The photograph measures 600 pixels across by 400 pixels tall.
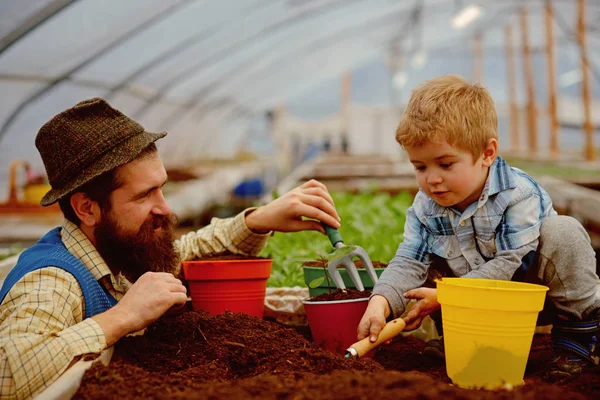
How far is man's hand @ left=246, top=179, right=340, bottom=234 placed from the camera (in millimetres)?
2502

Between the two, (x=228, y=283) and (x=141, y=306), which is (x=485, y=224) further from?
(x=141, y=306)

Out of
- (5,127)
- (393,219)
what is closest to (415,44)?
(5,127)

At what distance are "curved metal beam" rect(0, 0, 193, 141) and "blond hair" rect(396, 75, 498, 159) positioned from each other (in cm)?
560

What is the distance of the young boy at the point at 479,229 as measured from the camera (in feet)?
6.86

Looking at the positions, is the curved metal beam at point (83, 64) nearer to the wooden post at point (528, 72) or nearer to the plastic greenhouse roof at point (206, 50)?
the plastic greenhouse roof at point (206, 50)

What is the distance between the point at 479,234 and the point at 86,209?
1.30 metres

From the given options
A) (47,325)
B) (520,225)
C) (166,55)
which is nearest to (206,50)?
(166,55)

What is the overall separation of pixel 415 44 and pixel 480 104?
2114 centimetres

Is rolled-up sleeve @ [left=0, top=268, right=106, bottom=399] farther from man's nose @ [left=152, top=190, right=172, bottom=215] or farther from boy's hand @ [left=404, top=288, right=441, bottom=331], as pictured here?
boy's hand @ [left=404, top=288, right=441, bottom=331]

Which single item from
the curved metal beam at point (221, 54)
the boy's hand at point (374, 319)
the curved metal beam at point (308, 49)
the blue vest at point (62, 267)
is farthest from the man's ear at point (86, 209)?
the curved metal beam at point (308, 49)

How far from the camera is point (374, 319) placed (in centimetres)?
207

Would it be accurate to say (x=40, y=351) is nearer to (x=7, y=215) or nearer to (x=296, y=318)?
(x=296, y=318)

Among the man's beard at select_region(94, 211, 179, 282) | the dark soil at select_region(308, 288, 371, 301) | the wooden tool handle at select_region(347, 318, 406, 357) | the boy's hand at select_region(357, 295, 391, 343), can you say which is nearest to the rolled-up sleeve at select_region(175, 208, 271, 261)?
the man's beard at select_region(94, 211, 179, 282)

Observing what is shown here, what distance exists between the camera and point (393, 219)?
430cm
